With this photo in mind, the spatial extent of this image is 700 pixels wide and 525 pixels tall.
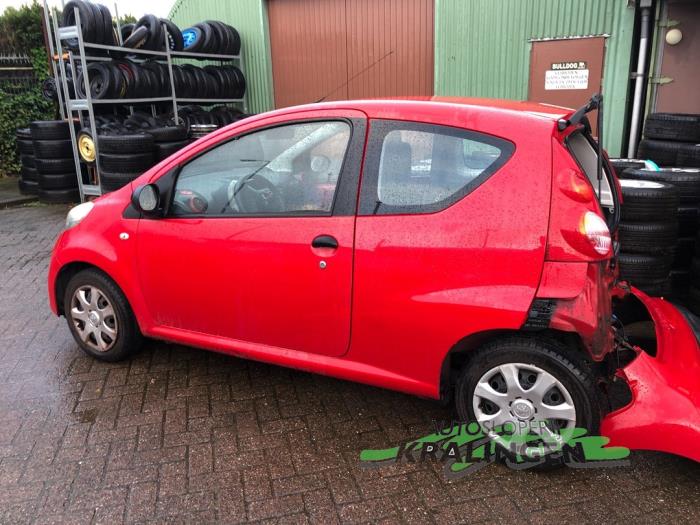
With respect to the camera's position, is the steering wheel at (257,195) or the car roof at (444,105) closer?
the car roof at (444,105)

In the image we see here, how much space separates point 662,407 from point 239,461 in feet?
6.62

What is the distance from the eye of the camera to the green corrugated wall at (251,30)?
11305mm

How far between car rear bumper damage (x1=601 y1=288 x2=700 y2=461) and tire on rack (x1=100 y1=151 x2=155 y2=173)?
24.7 feet

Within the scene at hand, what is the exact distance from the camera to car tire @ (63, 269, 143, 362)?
3.74 m

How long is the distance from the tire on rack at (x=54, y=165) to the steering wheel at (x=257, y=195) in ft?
26.0

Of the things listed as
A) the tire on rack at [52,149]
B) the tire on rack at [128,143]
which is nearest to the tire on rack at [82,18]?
the tire on rack at [52,149]

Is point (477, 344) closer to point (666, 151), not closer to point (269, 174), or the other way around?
point (269, 174)

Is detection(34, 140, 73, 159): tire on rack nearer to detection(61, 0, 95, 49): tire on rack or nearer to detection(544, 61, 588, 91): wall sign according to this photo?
detection(61, 0, 95, 49): tire on rack

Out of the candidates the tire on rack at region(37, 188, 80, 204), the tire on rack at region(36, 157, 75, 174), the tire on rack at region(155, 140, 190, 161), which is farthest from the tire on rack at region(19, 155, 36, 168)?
the tire on rack at region(155, 140, 190, 161)

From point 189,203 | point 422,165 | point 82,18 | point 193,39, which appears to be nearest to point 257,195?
point 189,203

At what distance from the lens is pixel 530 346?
2.62 m

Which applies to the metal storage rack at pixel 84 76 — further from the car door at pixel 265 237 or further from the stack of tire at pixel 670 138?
the stack of tire at pixel 670 138

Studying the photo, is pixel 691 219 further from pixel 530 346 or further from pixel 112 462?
pixel 112 462

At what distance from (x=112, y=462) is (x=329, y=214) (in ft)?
5.44
